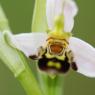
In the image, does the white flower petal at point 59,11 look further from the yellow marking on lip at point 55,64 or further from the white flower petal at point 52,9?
the yellow marking on lip at point 55,64

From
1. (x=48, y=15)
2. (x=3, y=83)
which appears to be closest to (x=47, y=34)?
(x=48, y=15)

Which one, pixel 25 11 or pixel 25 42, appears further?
pixel 25 11

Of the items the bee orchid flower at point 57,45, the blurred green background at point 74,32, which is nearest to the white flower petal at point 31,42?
the bee orchid flower at point 57,45

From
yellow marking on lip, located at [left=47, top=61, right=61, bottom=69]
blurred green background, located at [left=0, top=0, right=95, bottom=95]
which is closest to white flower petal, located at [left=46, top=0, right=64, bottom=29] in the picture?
yellow marking on lip, located at [left=47, top=61, right=61, bottom=69]

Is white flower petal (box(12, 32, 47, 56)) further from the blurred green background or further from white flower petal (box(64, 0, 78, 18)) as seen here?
the blurred green background

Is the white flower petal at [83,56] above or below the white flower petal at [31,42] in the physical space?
below

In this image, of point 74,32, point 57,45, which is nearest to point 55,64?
point 57,45

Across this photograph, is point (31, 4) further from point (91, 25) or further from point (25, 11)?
point (91, 25)
